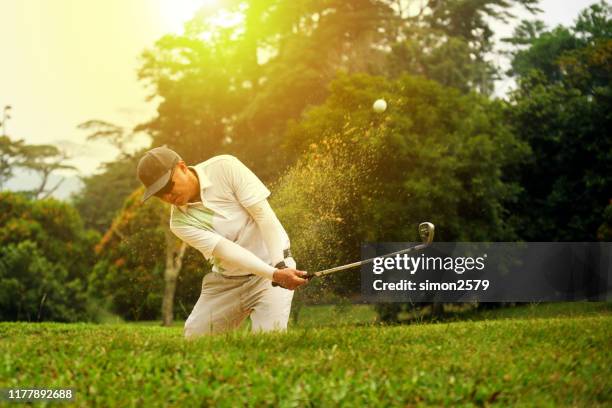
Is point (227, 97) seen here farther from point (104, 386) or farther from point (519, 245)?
point (104, 386)

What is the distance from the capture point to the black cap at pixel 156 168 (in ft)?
20.2

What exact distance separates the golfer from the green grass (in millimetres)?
459

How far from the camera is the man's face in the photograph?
6289mm

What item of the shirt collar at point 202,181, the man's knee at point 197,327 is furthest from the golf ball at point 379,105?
the shirt collar at point 202,181

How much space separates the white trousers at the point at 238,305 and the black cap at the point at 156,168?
980mm

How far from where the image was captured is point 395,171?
23.8 m

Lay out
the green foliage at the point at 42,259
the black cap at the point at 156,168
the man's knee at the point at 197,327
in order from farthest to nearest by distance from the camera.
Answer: the green foliage at the point at 42,259, the man's knee at the point at 197,327, the black cap at the point at 156,168

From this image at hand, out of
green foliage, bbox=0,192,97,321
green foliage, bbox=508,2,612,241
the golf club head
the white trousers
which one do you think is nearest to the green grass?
the white trousers

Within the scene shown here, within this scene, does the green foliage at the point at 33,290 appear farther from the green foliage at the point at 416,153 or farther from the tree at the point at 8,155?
the tree at the point at 8,155

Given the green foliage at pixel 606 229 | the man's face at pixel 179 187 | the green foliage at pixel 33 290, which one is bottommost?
the green foliage at pixel 33 290

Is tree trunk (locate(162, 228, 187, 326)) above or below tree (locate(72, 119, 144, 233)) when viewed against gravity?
below

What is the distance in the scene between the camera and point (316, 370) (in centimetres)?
510

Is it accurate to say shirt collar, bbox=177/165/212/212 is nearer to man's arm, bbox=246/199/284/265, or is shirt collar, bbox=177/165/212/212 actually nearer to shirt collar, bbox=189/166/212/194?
shirt collar, bbox=189/166/212/194

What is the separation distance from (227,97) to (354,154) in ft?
49.8
